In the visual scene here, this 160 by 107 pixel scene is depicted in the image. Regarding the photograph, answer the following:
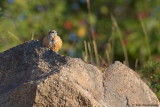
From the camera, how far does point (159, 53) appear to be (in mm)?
12086

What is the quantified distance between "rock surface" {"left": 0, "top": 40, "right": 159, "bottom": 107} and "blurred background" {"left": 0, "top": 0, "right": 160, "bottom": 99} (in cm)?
526

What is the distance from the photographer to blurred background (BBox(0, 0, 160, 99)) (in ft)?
37.5

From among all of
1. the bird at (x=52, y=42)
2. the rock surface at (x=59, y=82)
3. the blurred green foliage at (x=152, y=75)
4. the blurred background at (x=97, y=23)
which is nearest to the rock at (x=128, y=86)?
the rock surface at (x=59, y=82)

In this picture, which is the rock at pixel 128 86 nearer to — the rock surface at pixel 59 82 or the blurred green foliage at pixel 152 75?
the rock surface at pixel 59 82

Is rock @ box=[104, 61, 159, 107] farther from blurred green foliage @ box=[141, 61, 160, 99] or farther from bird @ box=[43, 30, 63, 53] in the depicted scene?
blurred green foliage @ box=[141, 61, 160, 99]

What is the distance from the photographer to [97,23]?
1355 cm

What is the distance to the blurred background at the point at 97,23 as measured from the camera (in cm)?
1143

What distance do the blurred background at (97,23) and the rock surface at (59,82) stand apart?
5.26 m

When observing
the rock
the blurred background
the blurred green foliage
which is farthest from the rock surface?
the blurred background

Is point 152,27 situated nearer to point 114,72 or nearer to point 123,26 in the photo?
point 123,26

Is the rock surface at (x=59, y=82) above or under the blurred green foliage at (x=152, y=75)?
under

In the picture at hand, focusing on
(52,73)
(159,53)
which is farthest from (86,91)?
(159,53)

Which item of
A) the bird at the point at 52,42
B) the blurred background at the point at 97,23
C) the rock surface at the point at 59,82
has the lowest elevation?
the rock surface at the point at 59,82

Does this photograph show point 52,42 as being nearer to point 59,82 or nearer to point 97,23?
point 59,82
